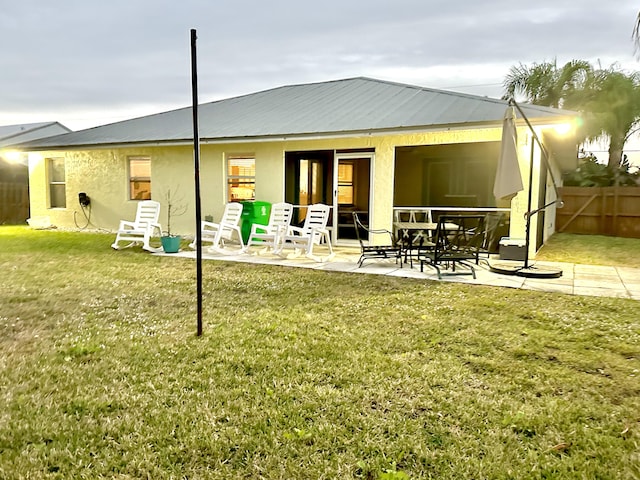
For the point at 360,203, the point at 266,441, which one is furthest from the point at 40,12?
the point at 266,441

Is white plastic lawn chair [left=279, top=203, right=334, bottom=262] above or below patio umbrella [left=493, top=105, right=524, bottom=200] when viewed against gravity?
below

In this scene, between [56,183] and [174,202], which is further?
[56,183]

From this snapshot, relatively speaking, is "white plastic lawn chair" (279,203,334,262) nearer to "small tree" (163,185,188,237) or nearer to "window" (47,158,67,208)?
"small tree" (163,185,188,237)

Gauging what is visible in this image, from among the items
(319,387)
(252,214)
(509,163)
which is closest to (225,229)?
(252,214)

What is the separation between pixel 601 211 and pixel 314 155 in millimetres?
9280

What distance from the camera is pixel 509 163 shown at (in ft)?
20.5

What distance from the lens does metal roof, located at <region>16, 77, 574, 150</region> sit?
821 centimetres

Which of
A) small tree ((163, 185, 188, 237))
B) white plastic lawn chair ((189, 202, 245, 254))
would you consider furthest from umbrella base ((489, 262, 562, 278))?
small tree ((163, 185, 188, 237))

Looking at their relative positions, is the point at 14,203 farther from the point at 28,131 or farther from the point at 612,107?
the point at 612,107

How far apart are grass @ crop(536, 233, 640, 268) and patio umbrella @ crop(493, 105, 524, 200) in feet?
9.43

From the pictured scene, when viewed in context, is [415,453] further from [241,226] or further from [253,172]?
[253,172]

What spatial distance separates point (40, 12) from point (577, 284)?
12.8 metres

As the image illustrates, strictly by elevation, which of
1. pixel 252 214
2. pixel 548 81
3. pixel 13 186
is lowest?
pixel 252 214

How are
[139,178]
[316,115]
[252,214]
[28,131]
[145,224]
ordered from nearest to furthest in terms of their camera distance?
[145,224] < [252,214] < [316,115] < [139,178] < [28,131]
